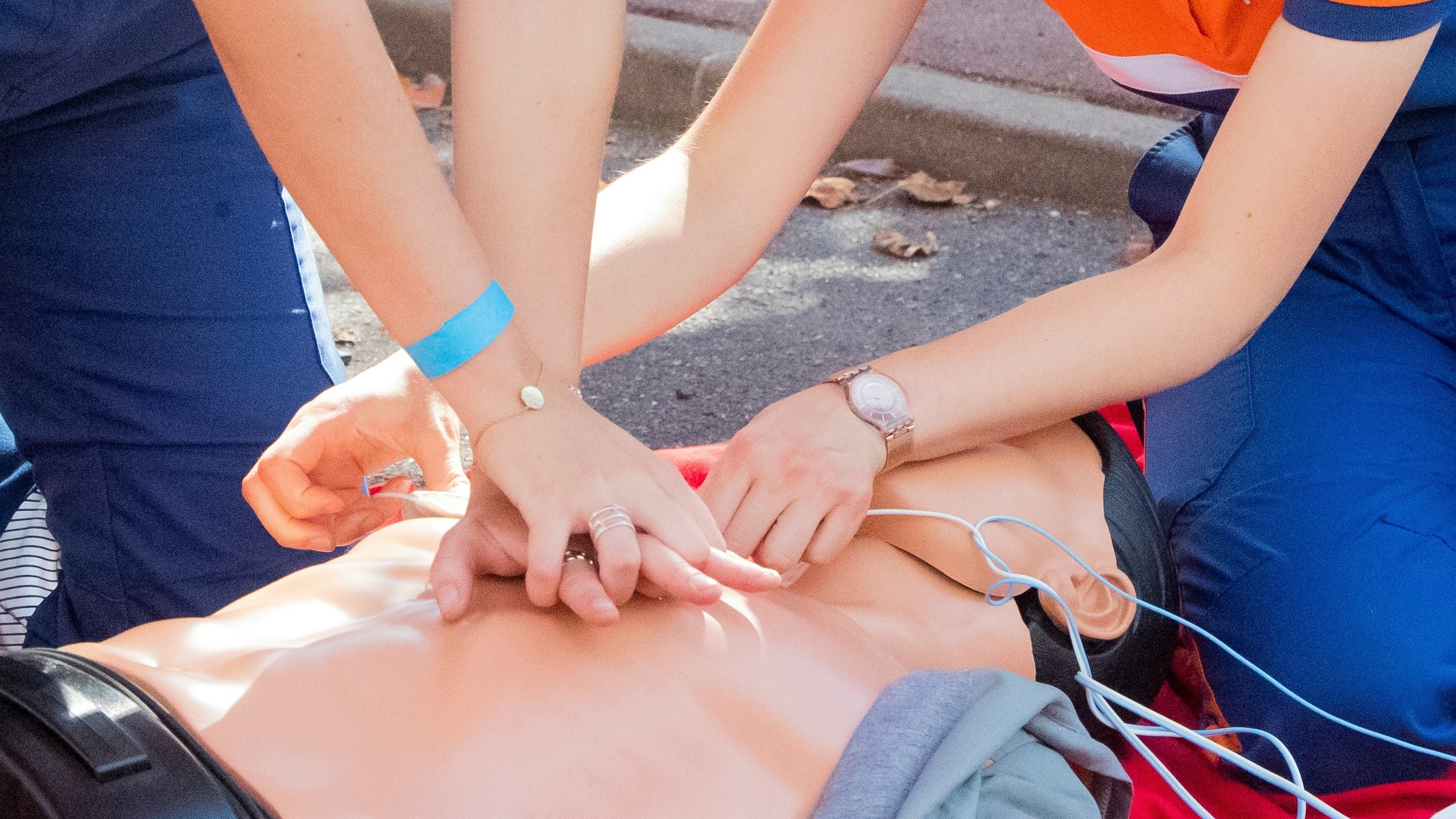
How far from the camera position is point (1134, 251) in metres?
2.96

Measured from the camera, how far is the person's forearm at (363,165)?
0.99 m

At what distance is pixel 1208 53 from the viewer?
146cm

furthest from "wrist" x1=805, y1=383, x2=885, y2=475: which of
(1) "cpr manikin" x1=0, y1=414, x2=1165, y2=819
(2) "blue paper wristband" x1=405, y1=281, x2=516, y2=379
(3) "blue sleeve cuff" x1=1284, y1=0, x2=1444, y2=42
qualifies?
(3) "blue sleeve cuff" x1=1284, y1=0, x2=1444, y2=42

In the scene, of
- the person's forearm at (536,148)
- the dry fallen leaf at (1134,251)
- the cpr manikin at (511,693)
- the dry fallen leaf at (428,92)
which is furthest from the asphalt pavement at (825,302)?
the cpr manikin at (511,693)

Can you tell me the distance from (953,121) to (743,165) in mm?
1917

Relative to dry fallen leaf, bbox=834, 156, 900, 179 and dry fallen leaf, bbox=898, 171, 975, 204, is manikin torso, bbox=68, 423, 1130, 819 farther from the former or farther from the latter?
dry fallen leaf, bbox=834, 156, 900, 179

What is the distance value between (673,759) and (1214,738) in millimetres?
799

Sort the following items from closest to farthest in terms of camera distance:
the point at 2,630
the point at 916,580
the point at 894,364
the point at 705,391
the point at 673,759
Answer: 1. the point at 673,759
2. the point at 916,580
3. the point at 894,364
4. the point at 2,630
5. the point at 705,391

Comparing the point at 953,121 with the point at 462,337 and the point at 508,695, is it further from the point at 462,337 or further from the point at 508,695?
the point at 508,695

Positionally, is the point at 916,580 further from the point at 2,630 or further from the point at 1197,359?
the point at 2,630

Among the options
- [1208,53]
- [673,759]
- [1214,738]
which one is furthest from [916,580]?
[1208,53]

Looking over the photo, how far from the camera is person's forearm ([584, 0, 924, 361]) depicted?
1.48 m

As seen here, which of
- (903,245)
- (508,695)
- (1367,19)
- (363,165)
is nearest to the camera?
(508,695)

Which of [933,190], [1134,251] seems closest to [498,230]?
[1134,251]
